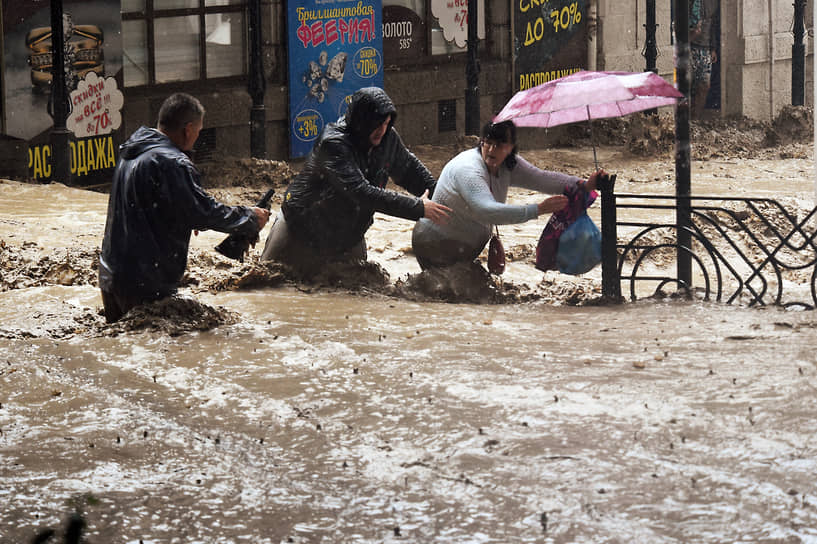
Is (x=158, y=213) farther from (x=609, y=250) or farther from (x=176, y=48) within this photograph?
(x=176, y=48)

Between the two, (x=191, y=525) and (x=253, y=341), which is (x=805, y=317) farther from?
(x=191, y=525)

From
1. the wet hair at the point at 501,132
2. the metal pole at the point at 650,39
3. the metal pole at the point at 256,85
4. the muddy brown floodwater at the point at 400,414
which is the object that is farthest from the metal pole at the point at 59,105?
the metal pole at the point at 650,39

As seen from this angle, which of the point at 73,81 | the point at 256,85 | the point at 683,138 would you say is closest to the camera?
the point at 683,138

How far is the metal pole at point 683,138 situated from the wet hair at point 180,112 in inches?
136

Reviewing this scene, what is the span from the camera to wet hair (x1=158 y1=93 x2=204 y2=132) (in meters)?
6.98

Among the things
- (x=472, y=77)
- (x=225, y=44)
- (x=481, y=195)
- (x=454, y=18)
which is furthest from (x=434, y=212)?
(x=454, y=18)

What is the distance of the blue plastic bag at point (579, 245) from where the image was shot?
842 centimetres

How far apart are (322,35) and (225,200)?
3.88 meters

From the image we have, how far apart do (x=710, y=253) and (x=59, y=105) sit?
7.42 metres

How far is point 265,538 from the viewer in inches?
169

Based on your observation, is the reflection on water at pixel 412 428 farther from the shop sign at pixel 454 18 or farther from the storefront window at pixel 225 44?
the shop sign at pixel 454 18

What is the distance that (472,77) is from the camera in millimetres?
17781

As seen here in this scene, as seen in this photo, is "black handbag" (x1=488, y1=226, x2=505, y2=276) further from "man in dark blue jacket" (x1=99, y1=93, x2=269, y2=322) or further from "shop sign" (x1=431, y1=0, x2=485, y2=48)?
"shop sign" (x1=431, y1=0, x2=485, y2=48)

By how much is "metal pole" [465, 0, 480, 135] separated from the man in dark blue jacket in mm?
10975
